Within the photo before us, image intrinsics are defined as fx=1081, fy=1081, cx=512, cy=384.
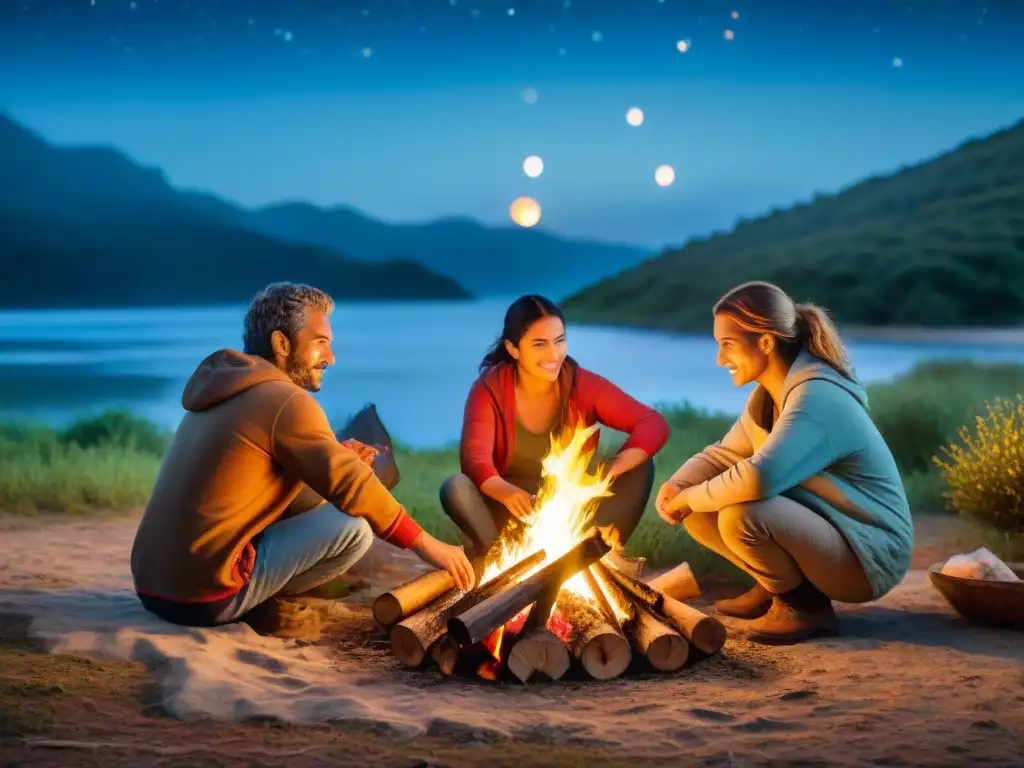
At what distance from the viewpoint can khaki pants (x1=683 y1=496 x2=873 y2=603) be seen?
168 inches

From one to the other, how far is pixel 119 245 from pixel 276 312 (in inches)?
856

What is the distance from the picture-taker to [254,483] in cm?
401

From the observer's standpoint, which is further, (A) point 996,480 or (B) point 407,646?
(A) point 996,480

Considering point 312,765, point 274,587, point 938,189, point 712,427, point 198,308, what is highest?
point 938,189

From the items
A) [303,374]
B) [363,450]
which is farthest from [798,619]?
[303,374]

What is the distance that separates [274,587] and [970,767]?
2575 millimetres

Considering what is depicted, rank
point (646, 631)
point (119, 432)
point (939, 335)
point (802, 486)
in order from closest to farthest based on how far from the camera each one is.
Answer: point (646, 631), point (802, 486), point (119, 432), point (939, 335)

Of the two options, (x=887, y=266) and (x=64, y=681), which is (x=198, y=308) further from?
(x=64, y=681)

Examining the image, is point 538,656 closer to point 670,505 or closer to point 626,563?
point 626,563

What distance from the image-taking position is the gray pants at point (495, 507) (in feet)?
16.3

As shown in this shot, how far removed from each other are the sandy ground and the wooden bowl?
10cm

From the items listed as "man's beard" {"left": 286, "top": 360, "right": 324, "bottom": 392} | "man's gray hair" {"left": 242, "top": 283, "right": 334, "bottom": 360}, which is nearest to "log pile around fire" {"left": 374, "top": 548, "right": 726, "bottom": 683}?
"man's beard" {"left": 286, "top": 360, "right": 324, "bottom": 392}

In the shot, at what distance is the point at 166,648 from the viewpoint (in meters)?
3.93

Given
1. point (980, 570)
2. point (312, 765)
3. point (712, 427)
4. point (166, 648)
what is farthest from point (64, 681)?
point (712, 427)
